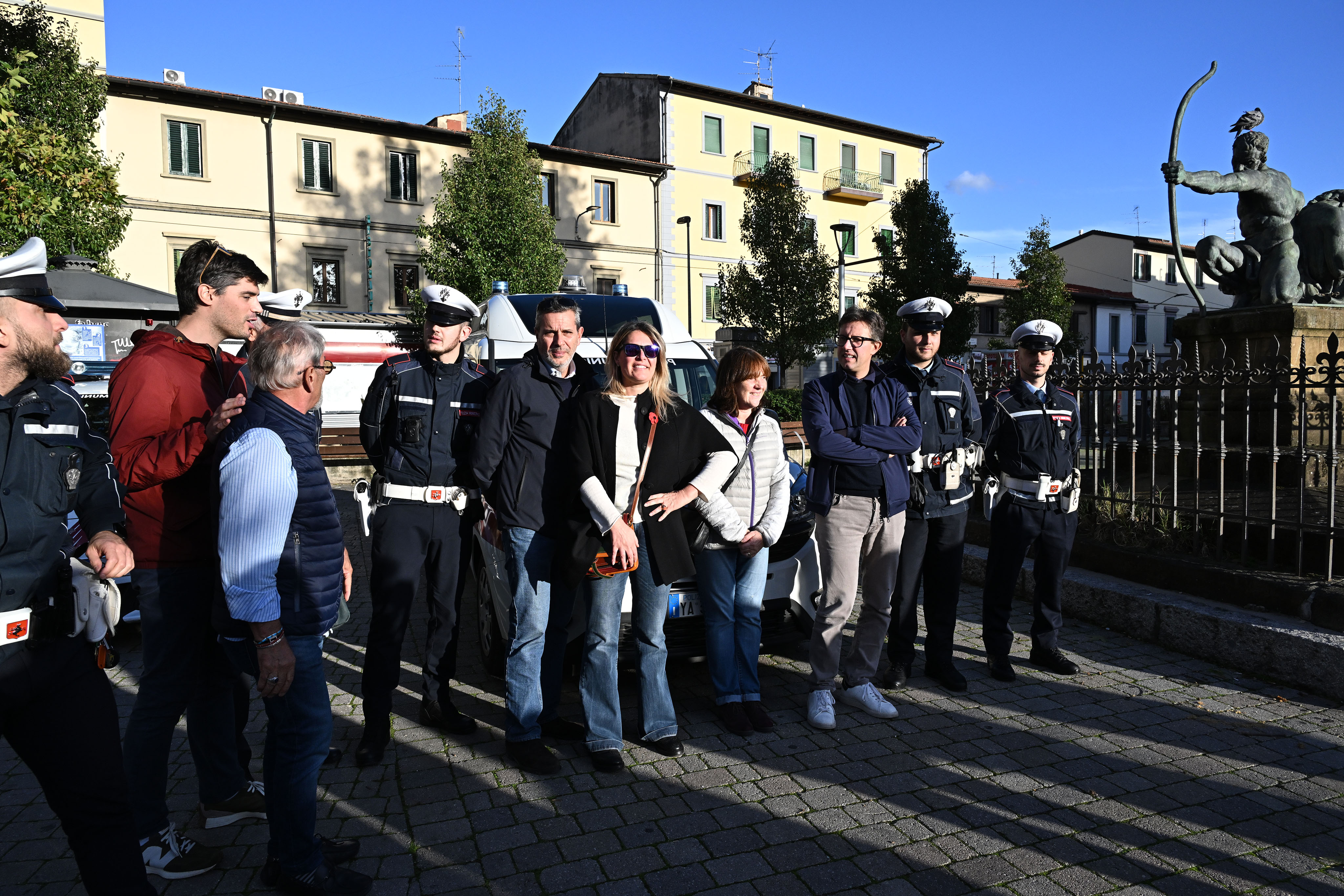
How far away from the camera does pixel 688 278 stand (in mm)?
34281

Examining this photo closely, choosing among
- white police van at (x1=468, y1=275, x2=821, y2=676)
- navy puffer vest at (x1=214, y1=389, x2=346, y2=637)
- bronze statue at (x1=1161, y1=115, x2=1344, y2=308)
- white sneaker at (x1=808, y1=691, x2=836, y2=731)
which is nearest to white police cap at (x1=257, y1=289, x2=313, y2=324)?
white police van at (x1=468, y1=275, x2=821, y2=676)

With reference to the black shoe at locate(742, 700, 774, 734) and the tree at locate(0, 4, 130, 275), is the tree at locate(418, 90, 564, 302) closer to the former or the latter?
the tree at locate(0, 4, 130, 275)

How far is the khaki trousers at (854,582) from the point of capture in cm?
455

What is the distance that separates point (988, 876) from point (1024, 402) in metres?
2.96

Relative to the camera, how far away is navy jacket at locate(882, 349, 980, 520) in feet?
16.0

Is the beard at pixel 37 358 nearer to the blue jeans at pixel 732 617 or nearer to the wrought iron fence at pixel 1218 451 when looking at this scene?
the blue jeans at pixel 732 617

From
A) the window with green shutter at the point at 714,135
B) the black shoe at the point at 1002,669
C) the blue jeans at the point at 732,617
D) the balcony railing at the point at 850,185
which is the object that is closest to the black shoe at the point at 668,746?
the blue jeans at the point at 732,617

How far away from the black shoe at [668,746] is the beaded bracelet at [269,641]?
2030 millimetres

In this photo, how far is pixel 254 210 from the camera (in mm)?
28203

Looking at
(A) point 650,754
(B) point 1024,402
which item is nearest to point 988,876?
(A) point 650,754

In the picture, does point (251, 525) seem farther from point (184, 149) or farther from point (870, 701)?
point (184, 149)

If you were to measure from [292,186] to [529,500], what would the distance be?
94.3 ft

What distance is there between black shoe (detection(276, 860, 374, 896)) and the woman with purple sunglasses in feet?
4.10

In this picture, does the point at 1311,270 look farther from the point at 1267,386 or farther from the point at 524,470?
the point at 524,470
